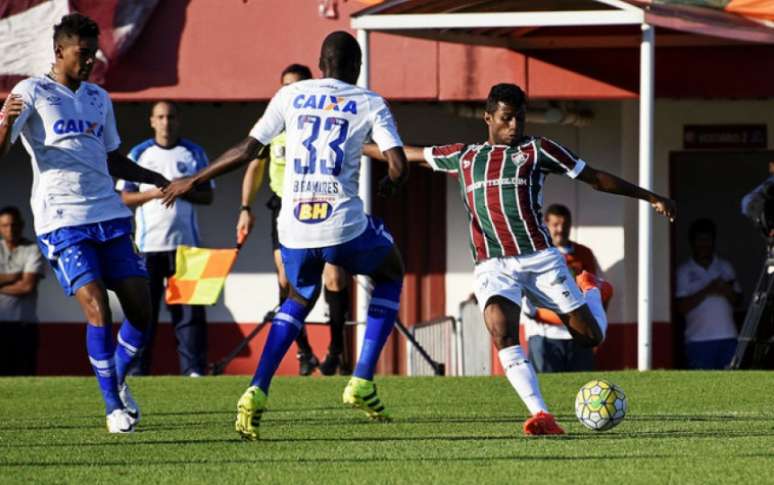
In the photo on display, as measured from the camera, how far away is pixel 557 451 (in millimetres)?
9000

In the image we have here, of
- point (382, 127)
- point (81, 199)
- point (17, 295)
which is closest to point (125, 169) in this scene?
point (81, 199)

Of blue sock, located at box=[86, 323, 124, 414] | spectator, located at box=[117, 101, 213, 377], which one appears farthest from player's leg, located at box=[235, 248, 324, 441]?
spectator, located at box=[117, 101, 213, 377]

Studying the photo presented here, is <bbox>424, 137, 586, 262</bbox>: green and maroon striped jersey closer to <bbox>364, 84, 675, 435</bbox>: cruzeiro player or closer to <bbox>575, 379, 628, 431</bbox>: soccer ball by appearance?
<bbox>364, 84, 675, 435</bbox>: cruzeiro player

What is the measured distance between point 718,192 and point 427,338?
585 cm

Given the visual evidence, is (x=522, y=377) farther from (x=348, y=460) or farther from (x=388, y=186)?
(x=348, y=460)

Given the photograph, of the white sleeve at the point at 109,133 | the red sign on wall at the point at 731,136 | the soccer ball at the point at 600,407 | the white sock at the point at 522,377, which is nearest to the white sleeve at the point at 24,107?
the white sleeve at the point at 109,133

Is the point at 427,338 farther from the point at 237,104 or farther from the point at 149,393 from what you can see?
the point at 149,393

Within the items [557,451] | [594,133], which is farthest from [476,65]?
[557,451]

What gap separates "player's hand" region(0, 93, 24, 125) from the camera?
9.86 metres

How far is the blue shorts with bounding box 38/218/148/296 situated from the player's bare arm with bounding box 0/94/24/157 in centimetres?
62

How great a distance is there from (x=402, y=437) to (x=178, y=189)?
1777mm

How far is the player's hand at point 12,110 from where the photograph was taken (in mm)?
9859

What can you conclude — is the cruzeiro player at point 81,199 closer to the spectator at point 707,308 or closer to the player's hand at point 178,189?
the player's hand at point 178,189

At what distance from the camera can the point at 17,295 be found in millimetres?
18062
